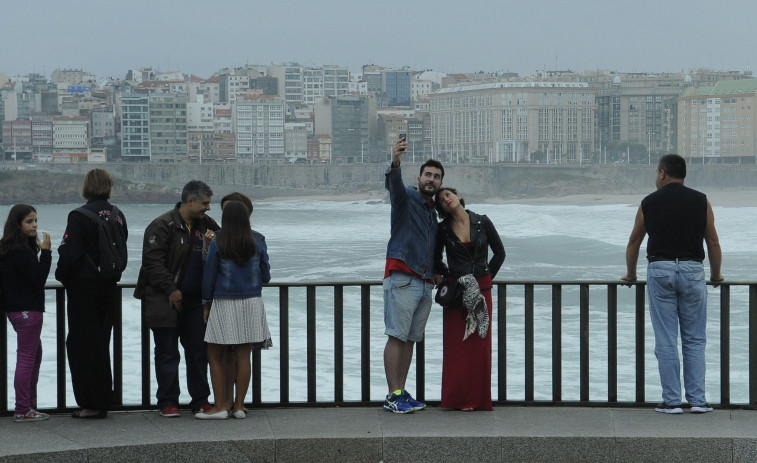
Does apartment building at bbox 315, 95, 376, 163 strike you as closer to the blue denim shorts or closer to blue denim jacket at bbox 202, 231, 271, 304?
the blue denim shorts

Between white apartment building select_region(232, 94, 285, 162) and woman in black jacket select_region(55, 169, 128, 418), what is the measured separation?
135851 mm

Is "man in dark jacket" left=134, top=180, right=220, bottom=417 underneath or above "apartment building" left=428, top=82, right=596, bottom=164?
underneath

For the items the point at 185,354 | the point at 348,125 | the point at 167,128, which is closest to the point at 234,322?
the point at 185,354

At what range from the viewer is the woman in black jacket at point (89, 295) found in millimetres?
4523

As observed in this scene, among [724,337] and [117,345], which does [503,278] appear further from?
[117,345]

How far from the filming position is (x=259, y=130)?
144875 millimetres

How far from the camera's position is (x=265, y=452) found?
4.27m

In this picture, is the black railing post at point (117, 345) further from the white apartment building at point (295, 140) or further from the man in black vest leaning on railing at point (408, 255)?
the white apartment building at point (295, 140)

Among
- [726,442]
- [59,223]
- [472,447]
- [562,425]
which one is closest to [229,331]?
[472,447]

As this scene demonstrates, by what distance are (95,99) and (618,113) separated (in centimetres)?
7351

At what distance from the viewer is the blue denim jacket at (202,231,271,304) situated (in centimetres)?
454

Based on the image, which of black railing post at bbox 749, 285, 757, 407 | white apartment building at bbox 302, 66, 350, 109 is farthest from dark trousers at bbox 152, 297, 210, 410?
white apartment building at bbox 302, 66, 350, 109

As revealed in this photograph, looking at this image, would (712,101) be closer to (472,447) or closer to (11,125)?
(11,125)

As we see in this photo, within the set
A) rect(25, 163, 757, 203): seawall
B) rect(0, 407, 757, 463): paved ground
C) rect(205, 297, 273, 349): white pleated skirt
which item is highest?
rect(205, 297, 273, 349): white pleated skirt
